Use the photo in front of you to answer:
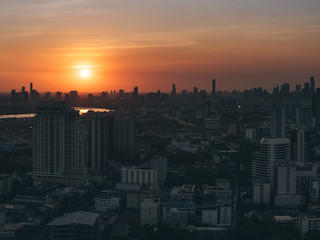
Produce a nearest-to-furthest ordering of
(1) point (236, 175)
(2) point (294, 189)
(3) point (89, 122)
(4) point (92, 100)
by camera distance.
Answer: (2) point (294, 189) → (1) point (236, 175) → (3) point (89, 122) → (4) point (92, 100)

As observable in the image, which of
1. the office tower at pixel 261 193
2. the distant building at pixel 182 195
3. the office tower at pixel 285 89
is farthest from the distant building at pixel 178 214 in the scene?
the office tower at pixel 285 89

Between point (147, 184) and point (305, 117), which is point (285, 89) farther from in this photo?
point (147, 184)

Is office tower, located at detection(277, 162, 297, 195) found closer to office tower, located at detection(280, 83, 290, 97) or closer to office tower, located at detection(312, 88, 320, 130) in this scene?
office tower, located at detection(312, 88, 320, 130)

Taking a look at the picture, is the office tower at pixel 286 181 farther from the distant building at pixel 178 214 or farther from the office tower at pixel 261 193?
the distant building at pixel 178 214

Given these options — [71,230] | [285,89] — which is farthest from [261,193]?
[285,89]

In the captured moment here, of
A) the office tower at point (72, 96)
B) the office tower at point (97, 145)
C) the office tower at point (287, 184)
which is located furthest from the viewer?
the office tower at point (72, 96)

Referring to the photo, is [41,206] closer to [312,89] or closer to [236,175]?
[236,175]

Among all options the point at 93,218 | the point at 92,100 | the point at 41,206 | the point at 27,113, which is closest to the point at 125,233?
the point at 93,218

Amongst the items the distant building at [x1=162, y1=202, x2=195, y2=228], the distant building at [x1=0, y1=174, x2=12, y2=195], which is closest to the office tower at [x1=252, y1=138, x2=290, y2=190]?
the distant building at [x1=162, y1=202, x2=195, y2=228]
